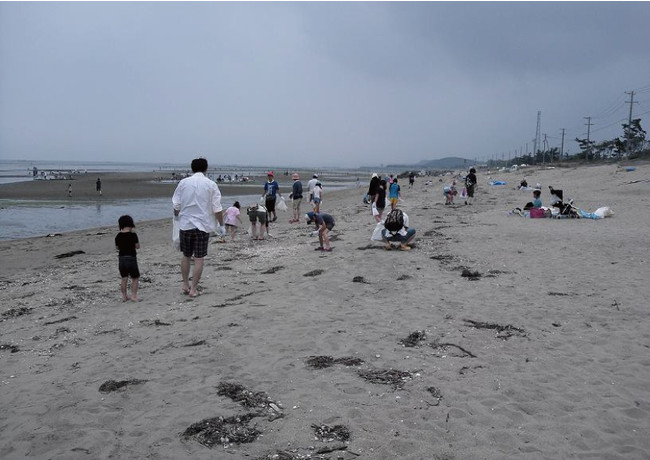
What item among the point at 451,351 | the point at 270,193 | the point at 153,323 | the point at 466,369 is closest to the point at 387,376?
the point at 466,369

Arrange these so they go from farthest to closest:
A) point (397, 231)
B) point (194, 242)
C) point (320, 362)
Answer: point (397, 231) → point (194, 242) → point (320, 362)

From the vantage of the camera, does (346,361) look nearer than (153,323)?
Yes

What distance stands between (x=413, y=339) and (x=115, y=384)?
2849 mm

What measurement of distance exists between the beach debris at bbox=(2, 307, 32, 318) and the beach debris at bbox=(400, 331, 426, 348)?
5.27 meters

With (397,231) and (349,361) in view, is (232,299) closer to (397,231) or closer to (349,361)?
(349,361)

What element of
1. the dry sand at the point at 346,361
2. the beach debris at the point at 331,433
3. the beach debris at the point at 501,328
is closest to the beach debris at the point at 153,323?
the dry sand at the point at 346,361

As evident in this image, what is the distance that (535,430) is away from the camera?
322 cm

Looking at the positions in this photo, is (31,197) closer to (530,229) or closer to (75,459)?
(530,229)

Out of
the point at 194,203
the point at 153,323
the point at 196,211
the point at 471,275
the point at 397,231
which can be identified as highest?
the point at 194,203

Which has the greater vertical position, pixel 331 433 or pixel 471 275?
A: pixel 471 275

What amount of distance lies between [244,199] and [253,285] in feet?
91.6

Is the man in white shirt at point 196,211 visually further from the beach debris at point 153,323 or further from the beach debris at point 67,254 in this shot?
the beach debris at point 67,254

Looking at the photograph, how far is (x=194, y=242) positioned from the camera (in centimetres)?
668

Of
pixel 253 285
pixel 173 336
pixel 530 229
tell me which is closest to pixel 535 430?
pixel 173 336
